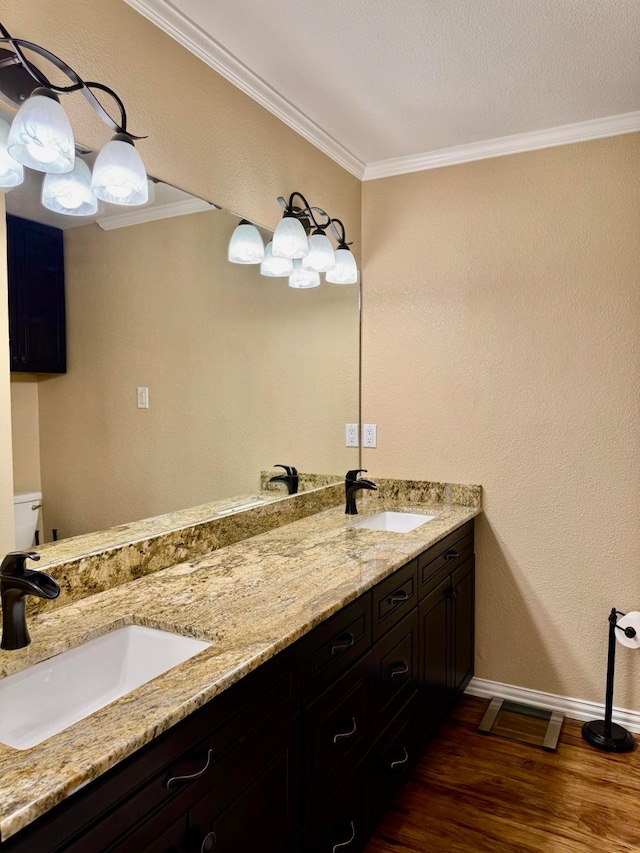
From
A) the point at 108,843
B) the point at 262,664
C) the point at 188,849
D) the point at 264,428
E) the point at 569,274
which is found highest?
the point at 569,274

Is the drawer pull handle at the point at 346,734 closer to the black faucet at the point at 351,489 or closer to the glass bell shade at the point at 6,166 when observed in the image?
the black faucet at the point at 351,489

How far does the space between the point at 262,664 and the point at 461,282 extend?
2.10 m

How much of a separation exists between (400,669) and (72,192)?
170cm

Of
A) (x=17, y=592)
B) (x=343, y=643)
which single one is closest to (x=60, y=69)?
(x=17, y=592)

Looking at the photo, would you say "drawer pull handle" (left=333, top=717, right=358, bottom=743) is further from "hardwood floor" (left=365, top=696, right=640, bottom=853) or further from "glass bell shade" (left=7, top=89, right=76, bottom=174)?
"glass bell shade" (left=7, top=89, right=76, bottom=174)

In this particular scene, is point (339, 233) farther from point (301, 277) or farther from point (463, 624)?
point (463, 624)

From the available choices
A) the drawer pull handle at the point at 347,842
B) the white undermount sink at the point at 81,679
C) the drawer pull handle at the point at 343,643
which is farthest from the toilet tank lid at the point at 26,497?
the drawer pull handle at the point at 347,842

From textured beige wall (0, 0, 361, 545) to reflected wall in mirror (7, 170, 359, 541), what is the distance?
9cm

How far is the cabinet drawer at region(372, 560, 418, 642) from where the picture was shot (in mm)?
1825

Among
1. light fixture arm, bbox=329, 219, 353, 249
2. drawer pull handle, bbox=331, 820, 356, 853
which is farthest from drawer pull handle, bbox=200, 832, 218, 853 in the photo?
light fixture arm, bbox=329, 219, 353, 249

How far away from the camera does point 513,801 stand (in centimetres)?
212

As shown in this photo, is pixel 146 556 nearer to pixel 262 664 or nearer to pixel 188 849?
pixel 262 664

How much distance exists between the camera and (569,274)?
2615mm

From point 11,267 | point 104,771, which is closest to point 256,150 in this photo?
point 11,267
